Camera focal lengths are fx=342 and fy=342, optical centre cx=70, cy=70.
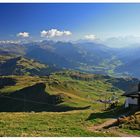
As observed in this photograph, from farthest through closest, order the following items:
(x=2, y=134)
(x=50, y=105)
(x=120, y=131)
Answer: (x=50, y=105), (x=120, y=131), (x=2, y=134)

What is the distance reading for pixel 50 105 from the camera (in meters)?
194

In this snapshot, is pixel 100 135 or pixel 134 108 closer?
pixel 100 135

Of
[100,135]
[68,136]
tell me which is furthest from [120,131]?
[68,136]

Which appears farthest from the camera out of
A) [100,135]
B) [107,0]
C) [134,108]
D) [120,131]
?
[134,108]

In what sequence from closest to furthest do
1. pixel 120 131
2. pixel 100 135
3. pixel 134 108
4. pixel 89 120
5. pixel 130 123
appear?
pixel 100 135, pixel 120 131, pixel 130 123, pixel 89 120, pixel 134 108

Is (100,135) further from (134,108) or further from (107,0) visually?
(134,108)

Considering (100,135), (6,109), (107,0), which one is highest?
(107,0)

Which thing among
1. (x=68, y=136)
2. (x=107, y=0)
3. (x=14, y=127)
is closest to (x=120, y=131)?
(x=68, y=136)

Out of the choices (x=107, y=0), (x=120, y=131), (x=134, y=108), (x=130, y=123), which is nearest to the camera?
(x=107, y=0)

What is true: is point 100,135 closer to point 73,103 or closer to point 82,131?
point 82,131

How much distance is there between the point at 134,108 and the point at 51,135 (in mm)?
18873

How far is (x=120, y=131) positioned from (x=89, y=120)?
696cm

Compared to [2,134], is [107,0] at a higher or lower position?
higher

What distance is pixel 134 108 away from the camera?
41594 mm
